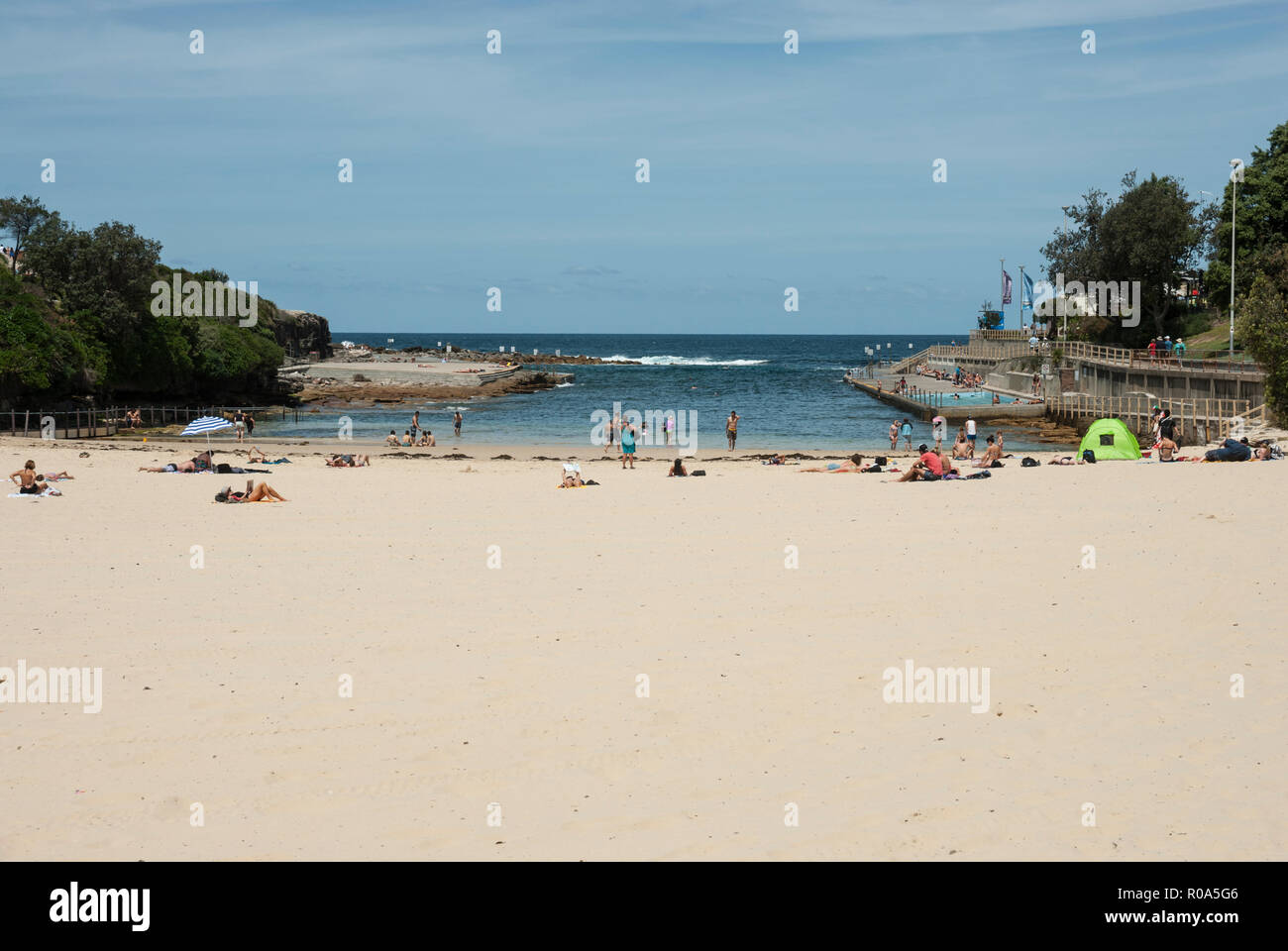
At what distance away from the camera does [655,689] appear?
8.90 m

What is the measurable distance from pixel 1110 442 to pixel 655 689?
22.3 m

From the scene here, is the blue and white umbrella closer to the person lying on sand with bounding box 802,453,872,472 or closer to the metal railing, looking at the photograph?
the metal railing

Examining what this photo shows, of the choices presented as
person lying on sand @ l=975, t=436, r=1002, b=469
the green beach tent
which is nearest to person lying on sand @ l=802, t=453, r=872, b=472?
person lying on sand @ l=975, t=436, r=1002, b=469

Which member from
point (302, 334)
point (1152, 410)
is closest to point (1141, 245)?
point (1152, 410)

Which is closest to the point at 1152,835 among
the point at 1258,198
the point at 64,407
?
the point at 64,407

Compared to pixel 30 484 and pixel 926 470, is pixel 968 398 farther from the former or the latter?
pixel 30 484

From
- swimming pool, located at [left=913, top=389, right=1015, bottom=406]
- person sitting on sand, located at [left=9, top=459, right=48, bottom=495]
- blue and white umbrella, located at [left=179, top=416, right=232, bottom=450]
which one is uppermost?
swimming pool, located at [left=913, top=389, right=1015, bottom=406]

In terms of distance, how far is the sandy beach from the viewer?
646cm

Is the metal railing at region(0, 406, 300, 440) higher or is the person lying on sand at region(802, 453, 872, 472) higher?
the metal railing at region(0, 406, 300, 440)

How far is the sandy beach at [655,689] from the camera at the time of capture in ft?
21.2

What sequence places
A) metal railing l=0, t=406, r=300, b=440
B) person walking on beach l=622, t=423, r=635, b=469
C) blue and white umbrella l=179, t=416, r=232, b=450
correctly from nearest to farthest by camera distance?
blue and white umbrella l=179, t=416, r=232, b=450
person walking on beach l=622, t=423, r=635, b=469
metal railing l=0, t=406, r=300, b=440

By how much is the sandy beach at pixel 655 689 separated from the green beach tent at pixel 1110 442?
33.1 feet

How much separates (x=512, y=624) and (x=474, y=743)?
3.21m

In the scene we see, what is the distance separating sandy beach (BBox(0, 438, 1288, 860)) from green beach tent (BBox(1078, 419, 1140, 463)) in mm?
10088
